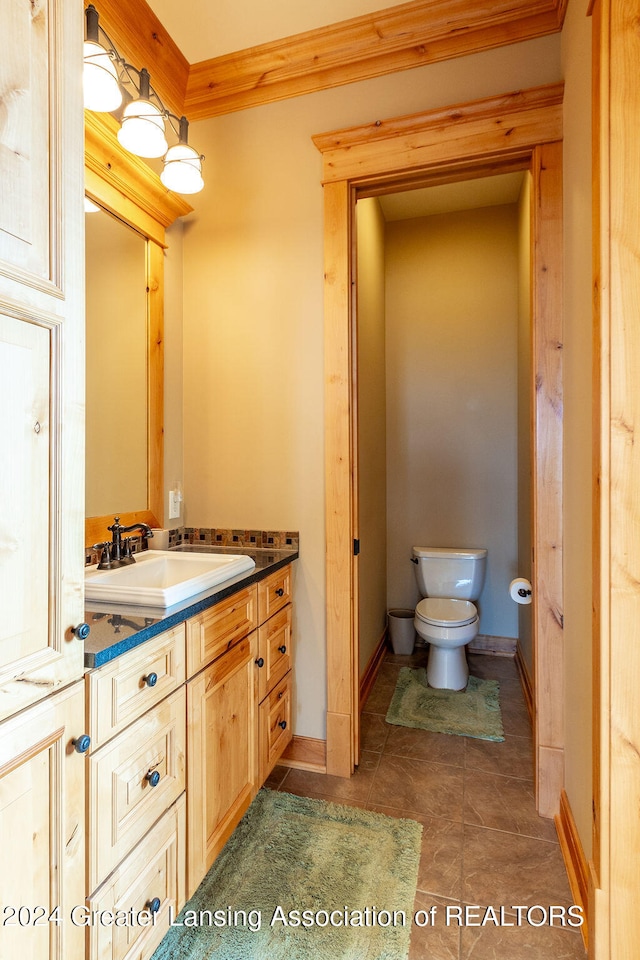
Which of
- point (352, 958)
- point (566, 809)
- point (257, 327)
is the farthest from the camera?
point (257, 327)

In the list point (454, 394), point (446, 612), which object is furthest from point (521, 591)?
point (454, 394)

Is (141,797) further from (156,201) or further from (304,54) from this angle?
(304,54)

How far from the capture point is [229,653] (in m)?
1.50

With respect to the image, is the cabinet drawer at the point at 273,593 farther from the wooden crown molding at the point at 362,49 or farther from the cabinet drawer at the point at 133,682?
the wooden crown molding at the point at 362,49

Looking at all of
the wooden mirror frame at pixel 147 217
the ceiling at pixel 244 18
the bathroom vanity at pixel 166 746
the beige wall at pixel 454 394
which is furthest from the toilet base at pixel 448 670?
the ceiling at pixel 244 18

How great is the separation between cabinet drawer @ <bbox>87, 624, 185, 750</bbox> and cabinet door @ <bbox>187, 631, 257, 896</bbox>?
12cm

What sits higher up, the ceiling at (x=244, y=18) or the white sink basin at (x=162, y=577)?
the ceiling at (x=244, y=18)

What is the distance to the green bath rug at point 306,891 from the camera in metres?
1.27

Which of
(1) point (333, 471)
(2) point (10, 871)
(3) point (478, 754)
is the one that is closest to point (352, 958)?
(2) point (10, 871)

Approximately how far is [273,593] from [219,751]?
566mm

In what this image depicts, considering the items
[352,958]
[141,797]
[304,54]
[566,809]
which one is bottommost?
[352,958]

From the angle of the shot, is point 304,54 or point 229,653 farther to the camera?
point 304,54

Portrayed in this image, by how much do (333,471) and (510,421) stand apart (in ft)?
6.05

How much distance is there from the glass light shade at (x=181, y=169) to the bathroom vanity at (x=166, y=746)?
1.46 metres
